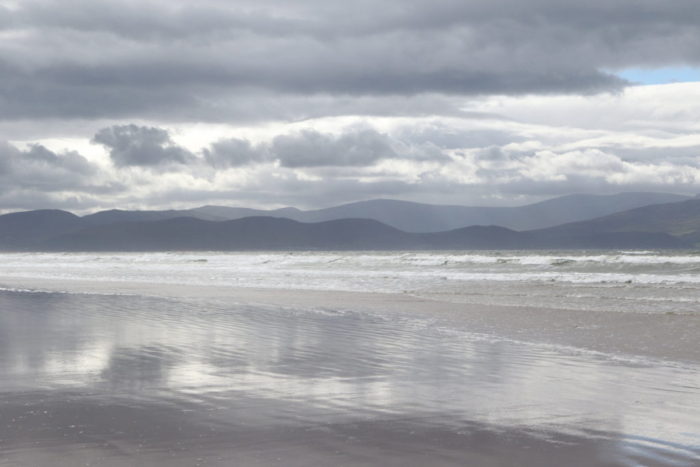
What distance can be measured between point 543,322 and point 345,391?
30.2 feet

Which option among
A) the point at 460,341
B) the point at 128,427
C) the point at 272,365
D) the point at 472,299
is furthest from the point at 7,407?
the point at 472,299

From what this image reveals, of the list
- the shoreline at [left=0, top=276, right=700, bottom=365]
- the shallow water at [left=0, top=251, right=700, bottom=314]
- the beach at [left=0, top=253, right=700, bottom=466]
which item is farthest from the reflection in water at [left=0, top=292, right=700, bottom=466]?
the shallow water at [left=0, top=251, right=700, bottom=314]

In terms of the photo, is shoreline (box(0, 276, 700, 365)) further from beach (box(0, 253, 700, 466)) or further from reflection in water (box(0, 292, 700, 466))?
→ reflection in water (box(0, 292, 700, 466))

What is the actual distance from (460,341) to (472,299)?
1080 cm

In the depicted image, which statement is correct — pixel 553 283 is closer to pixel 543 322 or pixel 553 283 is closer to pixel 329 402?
pixel 543 322

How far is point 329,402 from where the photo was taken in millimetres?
6965

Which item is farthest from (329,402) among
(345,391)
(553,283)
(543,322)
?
(553,283)

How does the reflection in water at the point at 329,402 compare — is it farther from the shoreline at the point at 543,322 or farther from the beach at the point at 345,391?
the shoreline at the point at 543,322

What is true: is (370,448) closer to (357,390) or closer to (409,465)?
(409,465)

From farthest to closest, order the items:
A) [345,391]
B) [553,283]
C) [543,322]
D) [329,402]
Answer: [553,283]
[543,322]
[345,391]
[329,402]

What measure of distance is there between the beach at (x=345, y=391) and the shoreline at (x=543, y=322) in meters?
0.09

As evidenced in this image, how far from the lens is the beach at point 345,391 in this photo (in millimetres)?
5336

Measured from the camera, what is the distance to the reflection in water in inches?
208

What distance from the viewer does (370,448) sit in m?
5.38
